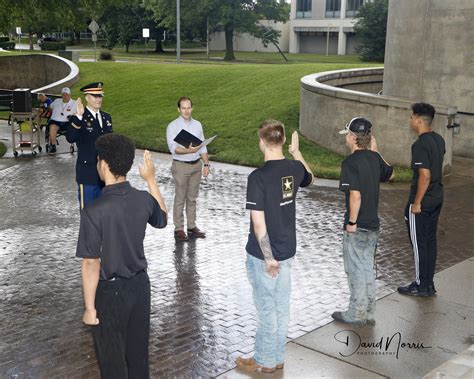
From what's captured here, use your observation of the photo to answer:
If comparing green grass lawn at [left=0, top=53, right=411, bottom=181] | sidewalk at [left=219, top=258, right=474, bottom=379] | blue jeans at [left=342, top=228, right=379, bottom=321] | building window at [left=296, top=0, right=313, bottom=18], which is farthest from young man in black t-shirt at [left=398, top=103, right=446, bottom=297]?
building window at [left=296, top=0, right=313, bottom=18]

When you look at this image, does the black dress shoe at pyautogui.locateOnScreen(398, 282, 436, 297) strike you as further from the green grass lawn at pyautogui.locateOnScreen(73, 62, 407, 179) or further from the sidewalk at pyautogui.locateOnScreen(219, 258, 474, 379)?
the green grass lawn at pyautogui.locateOnScreen(73, 62, 407, 179)

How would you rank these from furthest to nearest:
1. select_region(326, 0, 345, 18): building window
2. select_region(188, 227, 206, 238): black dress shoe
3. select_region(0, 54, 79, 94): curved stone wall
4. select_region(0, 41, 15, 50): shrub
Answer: select_region(326, 0, 345, 18): building window → select_region(0, 41, 15, 50): shrub → select_region(0, 54, 79, 94): curved stone wall → select_region(188, 227, 206, 238): black dress shoe

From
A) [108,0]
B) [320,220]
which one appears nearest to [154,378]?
[320,220]

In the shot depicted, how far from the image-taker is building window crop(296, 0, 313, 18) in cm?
7731

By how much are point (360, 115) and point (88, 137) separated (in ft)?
28.5

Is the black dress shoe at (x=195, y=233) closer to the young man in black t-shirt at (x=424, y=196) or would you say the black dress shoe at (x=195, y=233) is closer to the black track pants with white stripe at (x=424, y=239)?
the young man in black t-shirt at (x=424, y=196)

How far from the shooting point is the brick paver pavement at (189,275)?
5906mm

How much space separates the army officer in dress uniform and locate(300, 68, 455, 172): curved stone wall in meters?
7.89

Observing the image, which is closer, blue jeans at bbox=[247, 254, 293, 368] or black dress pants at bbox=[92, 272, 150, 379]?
black dress pants at bbox=[92, 272, 150, 379]

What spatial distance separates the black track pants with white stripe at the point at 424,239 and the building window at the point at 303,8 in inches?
2884

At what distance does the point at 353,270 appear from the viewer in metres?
6.34

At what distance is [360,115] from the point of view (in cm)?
1554

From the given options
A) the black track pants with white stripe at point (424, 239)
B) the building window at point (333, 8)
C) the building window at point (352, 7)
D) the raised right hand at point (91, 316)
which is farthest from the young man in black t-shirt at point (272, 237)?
the building window at point (333, 8)

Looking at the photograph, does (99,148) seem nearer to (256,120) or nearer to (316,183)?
(316,183)
